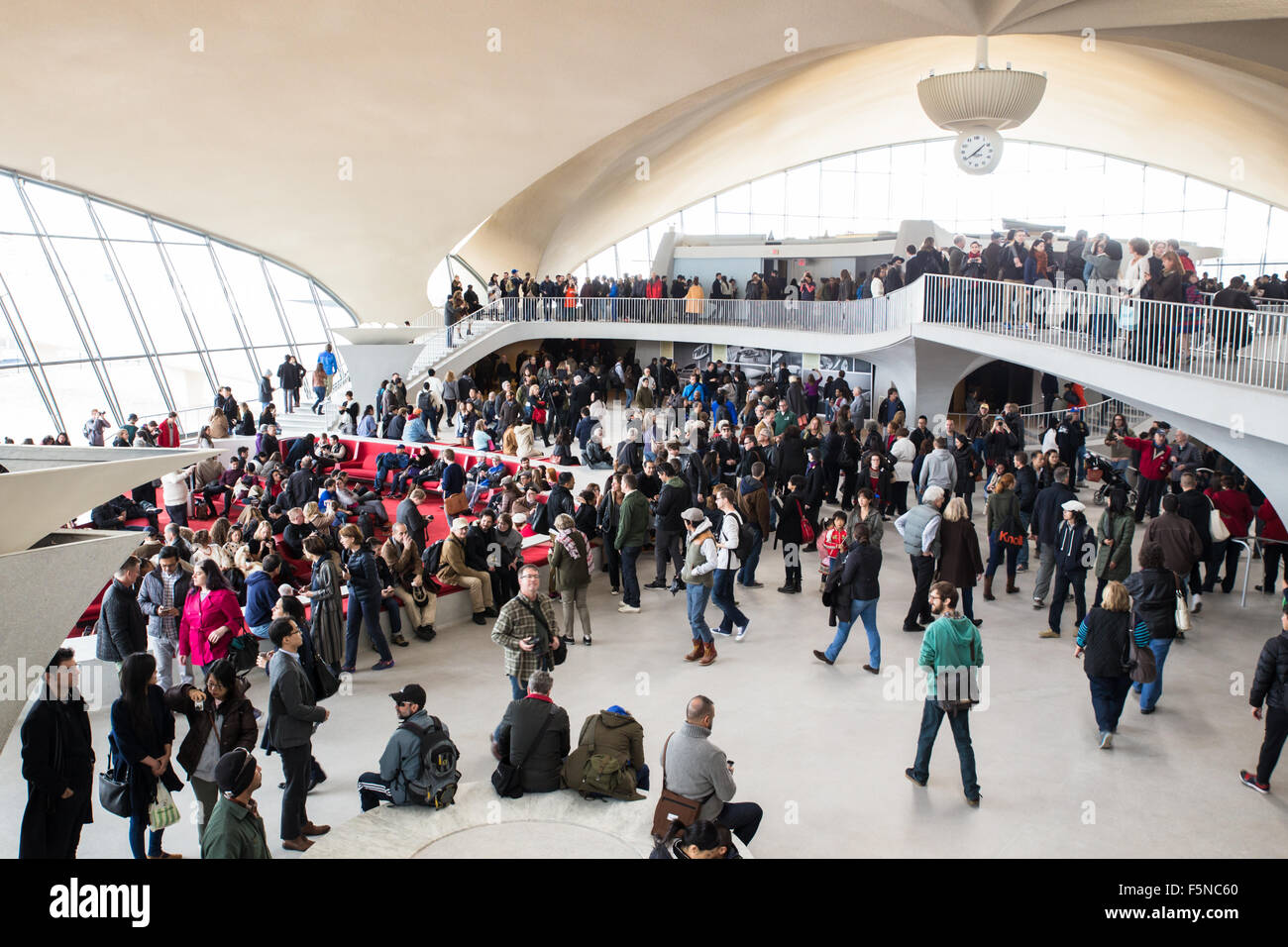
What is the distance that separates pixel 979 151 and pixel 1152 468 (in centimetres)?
847

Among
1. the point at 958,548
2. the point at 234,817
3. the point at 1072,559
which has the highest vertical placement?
the point at 958,548

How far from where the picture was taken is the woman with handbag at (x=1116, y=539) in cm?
927

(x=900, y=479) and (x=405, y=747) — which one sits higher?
(x=900, y=479)

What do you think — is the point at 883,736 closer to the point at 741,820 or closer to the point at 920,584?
the point at 741,820

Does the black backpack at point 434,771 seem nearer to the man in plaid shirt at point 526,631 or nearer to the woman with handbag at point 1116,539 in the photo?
the man in plaid shirt at point 526,631

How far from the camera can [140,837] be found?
18.8 feet

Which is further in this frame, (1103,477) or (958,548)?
(1103,477)

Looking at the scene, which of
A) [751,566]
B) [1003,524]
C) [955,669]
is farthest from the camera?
[751,566]

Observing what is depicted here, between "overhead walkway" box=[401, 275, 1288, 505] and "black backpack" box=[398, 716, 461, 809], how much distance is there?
27.3 feet

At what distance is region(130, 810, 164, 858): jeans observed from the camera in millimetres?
5660

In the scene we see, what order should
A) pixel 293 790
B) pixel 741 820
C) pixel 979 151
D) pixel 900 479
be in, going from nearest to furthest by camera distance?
1. pixel 741 820
2. pixel 293 790
3. pixel 900 479
4. pixel 979 151

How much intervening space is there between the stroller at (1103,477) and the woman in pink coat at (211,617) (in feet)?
36.1

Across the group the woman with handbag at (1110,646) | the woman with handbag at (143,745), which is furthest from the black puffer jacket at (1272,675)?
Answer: the woman with handbag at (143,745)

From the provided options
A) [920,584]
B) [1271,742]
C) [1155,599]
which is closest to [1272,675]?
[1271,742]
